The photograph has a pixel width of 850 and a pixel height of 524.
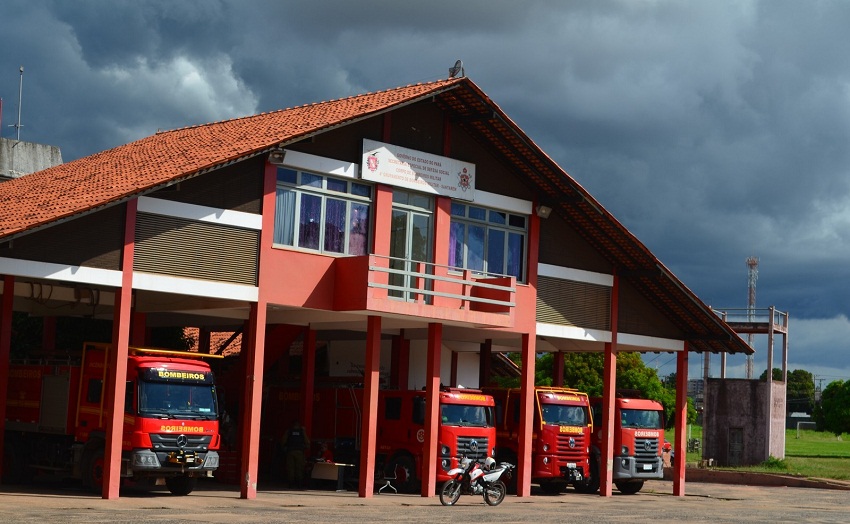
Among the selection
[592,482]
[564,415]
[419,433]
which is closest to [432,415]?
[419,433]

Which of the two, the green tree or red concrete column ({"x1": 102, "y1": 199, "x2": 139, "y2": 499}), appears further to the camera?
the green tree

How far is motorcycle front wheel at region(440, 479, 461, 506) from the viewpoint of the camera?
2653 cm

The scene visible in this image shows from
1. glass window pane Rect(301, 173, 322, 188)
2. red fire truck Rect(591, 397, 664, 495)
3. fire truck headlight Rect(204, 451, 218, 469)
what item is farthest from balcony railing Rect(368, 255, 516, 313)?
red fire truck Rect(591, 397, 664, 495)

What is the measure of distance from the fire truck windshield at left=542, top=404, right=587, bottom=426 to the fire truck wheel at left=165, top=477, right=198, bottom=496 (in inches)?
395

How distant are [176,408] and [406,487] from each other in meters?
7.04

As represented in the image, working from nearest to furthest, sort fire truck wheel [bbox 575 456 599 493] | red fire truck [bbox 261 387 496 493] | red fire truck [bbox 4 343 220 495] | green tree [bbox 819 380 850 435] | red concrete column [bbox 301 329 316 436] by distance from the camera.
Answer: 1. red fire truck [bbox 4 343 220 495]
2. red fire truck [bbox 261 387 496 493]
3. red concrete column [bbox 301 329 316 436]
4. fire truck wheel [bbox 575 456 599 493]
5. green tree [bbox 819 380 850 435]

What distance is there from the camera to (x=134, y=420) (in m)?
24.7

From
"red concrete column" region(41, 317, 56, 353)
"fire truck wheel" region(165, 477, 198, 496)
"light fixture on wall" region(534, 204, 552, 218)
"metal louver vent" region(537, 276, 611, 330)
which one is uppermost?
"light fixture on wall" region(534, 204, 552, 218)

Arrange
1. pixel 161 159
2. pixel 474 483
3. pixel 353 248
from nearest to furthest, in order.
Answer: pixel 474 483 < pixel 161 159 < pixel 353 248

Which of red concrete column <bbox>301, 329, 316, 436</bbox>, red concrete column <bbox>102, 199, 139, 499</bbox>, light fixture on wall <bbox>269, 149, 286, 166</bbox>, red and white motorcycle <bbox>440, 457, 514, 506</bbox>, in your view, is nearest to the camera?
red concrete column <bbox>102, 199, 139, 499</bbox>

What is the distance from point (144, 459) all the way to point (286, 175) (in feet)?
21.8

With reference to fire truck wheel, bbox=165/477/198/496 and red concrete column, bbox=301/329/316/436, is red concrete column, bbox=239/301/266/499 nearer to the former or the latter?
fire truck wheel, bbox=165/477/198/496

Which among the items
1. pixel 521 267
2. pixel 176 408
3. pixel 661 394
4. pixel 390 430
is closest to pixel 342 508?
pixel 176 408

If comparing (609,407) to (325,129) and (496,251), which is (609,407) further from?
(325,129)
